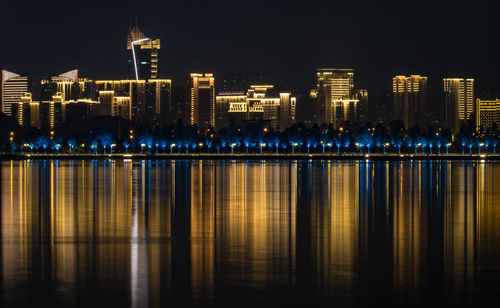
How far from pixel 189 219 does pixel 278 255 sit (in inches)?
265

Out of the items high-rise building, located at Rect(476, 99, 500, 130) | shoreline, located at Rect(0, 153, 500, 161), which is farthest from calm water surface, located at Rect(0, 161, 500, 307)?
high-rise building, located at Rect(476, 99, 500, 130)

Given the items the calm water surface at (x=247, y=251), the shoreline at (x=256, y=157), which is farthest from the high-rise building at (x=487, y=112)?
the calm water surface at (x=247, y=251)

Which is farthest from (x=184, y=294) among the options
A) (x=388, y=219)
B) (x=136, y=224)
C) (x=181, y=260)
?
(x=388, y=219)

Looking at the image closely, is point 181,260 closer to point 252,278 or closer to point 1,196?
point 252,278

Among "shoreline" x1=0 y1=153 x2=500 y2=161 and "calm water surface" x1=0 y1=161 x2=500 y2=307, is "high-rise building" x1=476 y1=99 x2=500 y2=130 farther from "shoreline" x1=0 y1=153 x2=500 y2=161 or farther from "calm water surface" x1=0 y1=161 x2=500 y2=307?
"calm water surface" x1=0 y1=161 x2=500 y2=307

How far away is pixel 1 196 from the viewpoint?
3114cm

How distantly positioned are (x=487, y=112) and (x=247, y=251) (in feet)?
603

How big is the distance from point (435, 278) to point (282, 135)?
114 metres

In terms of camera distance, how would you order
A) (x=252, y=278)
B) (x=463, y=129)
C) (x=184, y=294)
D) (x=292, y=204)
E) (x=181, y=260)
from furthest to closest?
(x=463, y=129), (x=292, y=204), (x=181, y=260), (x=252, y=278), (x=184, y=294)

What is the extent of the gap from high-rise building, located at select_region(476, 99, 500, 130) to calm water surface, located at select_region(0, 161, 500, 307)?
16714 centimetres

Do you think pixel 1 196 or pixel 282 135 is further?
pixel 282 135

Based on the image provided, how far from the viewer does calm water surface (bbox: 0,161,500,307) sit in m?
12.5

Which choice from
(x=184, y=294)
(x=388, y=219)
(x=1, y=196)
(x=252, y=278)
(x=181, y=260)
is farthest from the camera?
(x=1, y=196)

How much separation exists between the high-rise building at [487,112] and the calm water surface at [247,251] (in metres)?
167
